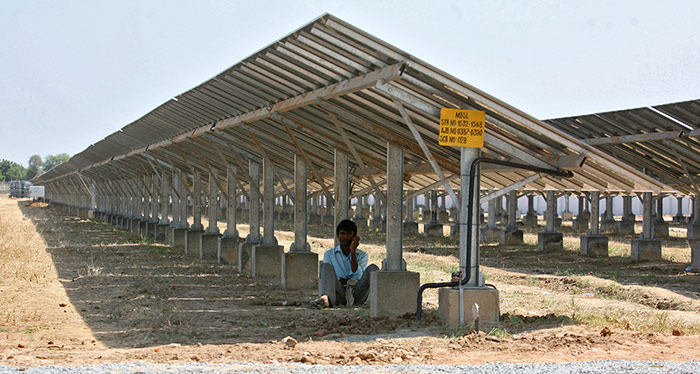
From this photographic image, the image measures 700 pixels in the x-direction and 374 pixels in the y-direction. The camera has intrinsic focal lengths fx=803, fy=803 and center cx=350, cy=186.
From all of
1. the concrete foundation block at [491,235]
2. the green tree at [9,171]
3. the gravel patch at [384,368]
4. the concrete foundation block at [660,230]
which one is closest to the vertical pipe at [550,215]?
the concrete foundation block at [491,235]

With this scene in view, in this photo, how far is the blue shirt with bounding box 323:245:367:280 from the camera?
34.6 feet

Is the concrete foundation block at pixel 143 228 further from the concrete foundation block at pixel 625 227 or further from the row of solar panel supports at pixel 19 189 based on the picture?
the row of solar panel supports at pixel 19 189

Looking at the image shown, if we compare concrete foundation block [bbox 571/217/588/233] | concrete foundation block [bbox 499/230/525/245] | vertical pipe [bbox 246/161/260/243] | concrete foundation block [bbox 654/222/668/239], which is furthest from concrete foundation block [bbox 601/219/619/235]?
vertical pipe [bbox 246/161/260/243]

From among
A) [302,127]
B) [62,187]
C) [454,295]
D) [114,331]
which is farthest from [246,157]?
[62,187]

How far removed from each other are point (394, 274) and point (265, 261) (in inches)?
219

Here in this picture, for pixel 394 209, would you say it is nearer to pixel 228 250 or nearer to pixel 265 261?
pixel 265 261

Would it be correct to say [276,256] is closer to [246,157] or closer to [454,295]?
[246,157]

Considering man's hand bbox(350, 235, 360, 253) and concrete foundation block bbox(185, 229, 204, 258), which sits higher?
man's hand bbox(350, 235, 360, 253)

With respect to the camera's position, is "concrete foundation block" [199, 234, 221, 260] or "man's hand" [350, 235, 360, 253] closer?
"man's hand" [350, 235, 360, 253]

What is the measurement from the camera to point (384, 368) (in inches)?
247

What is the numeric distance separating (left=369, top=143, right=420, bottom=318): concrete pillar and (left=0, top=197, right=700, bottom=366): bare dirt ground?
298 millimetres

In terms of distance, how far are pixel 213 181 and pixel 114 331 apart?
1117 centimetres

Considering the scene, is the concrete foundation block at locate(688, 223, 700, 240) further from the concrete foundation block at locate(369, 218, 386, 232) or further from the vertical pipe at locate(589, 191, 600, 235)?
the concrete foundation block at locate(369, 218, 386, 232)

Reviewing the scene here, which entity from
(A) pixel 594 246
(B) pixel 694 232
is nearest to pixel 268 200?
(A) pixel 594 246
